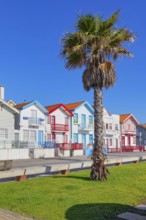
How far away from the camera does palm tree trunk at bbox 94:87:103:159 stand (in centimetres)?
1375

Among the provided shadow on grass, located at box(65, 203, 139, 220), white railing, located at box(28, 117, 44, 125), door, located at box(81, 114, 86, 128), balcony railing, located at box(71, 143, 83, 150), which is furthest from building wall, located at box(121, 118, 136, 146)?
shadow on grass, located at box(65, 203, 139, 220)

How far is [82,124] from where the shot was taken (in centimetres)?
5516

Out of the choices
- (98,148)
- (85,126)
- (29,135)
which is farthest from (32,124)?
(98,148)

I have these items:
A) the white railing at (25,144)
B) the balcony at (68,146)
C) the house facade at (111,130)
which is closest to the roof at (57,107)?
the balcony at (68,146)

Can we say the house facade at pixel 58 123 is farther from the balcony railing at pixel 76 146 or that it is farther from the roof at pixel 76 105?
the balcony railing at pixel 76 146

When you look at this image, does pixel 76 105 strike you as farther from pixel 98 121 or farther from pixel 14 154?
pixel 98 121

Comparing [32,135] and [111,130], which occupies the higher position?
[111,130]

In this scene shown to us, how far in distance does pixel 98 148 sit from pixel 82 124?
41450 mm

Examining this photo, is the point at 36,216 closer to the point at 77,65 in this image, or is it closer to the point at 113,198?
the point at 113,198

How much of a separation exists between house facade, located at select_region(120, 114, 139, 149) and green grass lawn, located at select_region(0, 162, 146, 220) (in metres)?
55.2

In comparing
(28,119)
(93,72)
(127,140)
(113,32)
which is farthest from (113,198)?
(127,140)

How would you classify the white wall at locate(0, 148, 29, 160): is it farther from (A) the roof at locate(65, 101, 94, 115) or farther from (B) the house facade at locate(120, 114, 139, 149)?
(B) the house facade at locate(120, 114, 139, 149)

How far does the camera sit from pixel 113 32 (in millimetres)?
14492

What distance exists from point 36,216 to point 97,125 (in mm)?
6619
